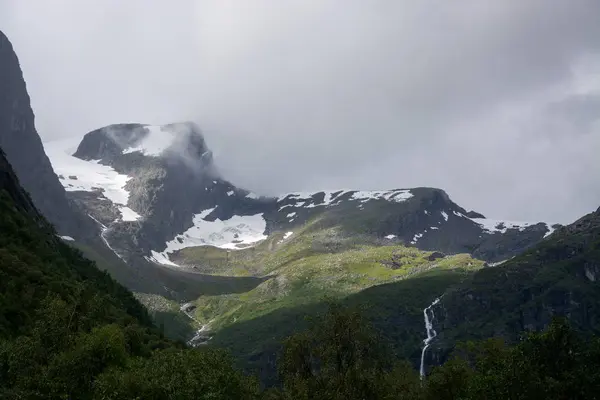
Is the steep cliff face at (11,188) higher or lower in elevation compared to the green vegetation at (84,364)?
higher

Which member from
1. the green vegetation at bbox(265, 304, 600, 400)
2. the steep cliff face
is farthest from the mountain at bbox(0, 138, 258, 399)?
the steep cliff face

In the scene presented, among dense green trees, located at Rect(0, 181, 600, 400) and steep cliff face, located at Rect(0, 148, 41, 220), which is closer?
dense green trees, located at Rect(0, 181, 600, 400)

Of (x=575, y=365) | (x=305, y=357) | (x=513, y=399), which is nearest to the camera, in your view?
(x=513, y=399)

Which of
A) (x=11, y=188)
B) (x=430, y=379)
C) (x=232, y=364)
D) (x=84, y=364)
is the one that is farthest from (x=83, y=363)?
(x=11, y=188)

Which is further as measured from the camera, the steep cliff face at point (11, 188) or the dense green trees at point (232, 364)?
the steep cliff face at point (11, 188)

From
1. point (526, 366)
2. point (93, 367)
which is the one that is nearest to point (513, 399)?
point (526, 366)

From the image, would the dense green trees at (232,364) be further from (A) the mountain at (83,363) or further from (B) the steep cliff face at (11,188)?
(B) the steep cliff face at (11,188)

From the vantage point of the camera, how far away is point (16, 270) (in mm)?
76500

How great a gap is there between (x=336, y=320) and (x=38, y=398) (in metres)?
30.3

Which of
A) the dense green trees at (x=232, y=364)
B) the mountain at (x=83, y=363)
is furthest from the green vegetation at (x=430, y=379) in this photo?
the mountain at (x=83, y=363)

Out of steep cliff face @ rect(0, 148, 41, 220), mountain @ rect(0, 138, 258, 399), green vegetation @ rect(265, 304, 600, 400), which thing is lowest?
green vegetation @ rect(265, 304, 600, 400)

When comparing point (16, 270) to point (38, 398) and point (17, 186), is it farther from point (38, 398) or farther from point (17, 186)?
point (17, 186)

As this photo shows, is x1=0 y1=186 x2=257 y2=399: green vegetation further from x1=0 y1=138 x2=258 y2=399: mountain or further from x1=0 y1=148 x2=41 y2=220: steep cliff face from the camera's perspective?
x1=0 y1=148 x2=41 y2=220: steep cliff face

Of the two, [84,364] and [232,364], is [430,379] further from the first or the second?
[84,364]
